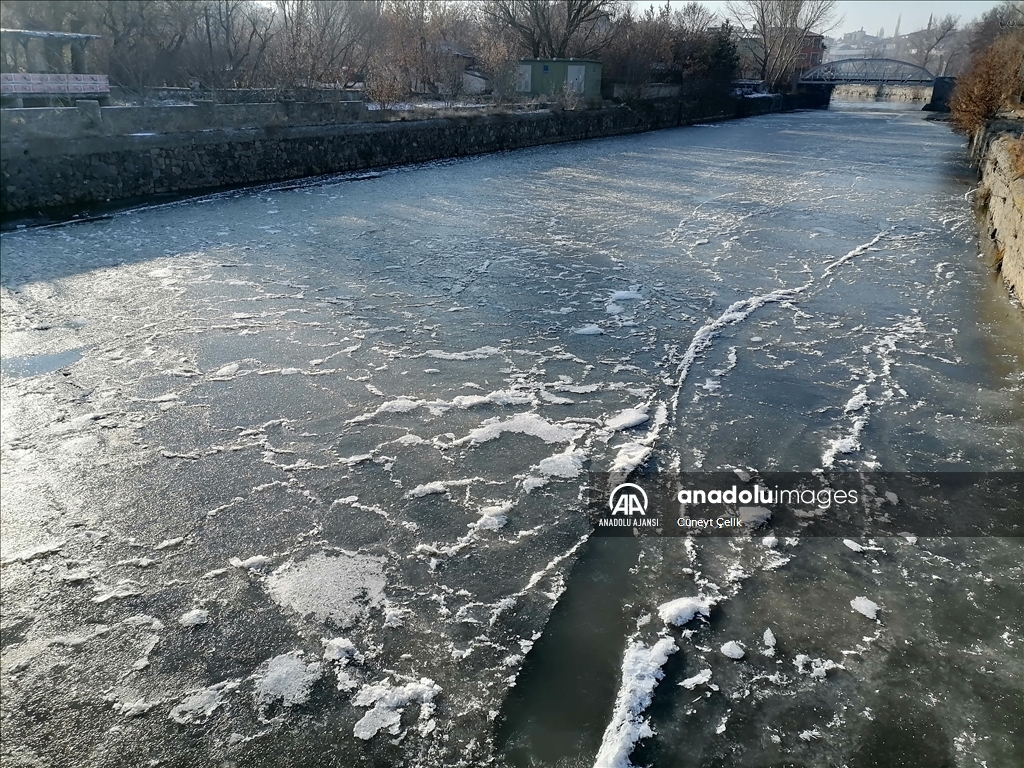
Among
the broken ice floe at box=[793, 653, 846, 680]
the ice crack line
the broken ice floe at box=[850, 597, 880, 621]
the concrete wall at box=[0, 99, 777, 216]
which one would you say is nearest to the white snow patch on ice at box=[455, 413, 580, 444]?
the ice crack line

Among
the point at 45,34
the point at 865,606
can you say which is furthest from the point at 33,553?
the point at 45,34

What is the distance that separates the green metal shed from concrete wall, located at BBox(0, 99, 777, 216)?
17.8ft

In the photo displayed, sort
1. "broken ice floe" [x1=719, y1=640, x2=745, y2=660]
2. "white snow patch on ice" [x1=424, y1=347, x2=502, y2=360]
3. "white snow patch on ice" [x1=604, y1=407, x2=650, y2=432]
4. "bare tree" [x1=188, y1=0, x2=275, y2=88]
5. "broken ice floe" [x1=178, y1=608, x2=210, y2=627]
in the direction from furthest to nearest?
"bare tree" [x1=188, y1=0, x2=275, y2=88]
"white snow patch on ice" [x1=424, y1=347, x2=502, y2=360]
"white snow patch on ice" [x1=604, y1=407, x2=650, y2=432]
"broken ice floe" [x1=178, y1=608, x2=210, y2=627]
"broken ice floe" [x1=719, y1=640, x2=745, y2=660]

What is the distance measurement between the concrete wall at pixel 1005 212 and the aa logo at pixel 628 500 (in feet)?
21.4

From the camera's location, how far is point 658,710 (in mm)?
2957

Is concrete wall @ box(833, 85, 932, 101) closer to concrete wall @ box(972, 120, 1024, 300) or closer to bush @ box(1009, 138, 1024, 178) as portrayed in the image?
concrete wall @ box(972, 120, 1024, 300)

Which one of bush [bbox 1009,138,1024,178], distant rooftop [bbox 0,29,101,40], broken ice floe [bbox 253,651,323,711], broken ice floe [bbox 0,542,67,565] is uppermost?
distant rooftop [bbox 0,29,101,40]

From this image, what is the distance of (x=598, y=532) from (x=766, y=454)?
153 centimetres

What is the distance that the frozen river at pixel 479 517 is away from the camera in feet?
9.55

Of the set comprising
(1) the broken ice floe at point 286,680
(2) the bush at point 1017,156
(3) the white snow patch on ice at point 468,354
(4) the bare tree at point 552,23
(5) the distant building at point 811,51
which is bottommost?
(1) the broken ice floe at point 286,680

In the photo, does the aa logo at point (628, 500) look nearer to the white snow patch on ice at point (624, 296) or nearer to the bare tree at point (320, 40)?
the white snow patch on ice at point (624, 296)

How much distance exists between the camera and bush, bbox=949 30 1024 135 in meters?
23.0

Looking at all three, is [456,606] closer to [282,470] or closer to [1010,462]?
[282,470]

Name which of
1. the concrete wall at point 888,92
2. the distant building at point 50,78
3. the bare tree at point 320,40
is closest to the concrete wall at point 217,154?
the distant building at point 50,78
